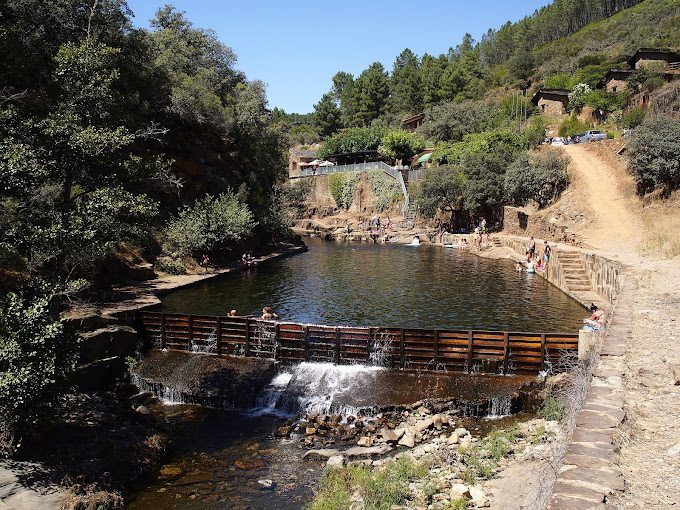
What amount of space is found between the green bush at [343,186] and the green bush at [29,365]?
69.8 metres

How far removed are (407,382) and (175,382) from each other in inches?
330

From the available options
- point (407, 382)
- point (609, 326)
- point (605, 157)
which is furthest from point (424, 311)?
point (605, 157)

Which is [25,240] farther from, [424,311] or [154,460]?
[424,311]

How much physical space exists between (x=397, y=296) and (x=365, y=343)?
1063cm

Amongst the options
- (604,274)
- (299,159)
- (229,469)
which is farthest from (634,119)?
(299,159)

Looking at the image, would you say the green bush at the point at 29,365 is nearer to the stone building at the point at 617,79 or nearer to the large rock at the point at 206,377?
the large rock at the point at 206,377

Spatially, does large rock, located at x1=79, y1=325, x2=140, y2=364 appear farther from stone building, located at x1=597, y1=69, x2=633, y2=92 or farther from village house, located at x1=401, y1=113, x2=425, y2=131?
village house, located at x1=401, y1=113, x2=425, y2=131

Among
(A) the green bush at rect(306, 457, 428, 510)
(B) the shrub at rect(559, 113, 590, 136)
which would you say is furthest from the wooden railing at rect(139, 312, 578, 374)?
(B) the shrub at rect(559, 113, 590, 136)

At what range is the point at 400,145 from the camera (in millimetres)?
80500

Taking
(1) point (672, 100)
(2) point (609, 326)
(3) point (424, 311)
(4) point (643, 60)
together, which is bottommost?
(3) point (424, 311)

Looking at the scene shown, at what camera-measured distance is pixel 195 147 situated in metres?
43.9

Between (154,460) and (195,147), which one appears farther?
(195,147)

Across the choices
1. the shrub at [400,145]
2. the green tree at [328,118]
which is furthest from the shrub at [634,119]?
the green tree at [328,118]

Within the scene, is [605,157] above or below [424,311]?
above
